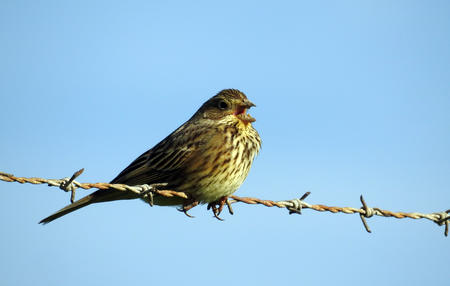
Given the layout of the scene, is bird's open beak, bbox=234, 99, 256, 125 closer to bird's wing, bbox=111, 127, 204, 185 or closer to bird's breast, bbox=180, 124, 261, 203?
bird's breast, bbox=180, 124, 261, 203

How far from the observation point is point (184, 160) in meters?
7.88

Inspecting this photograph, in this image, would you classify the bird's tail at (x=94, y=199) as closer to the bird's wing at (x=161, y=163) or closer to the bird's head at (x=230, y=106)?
the bird's wing at (x=161, y=163)

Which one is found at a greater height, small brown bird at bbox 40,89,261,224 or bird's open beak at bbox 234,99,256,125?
bird's open beak at bbox 234,99,256,125

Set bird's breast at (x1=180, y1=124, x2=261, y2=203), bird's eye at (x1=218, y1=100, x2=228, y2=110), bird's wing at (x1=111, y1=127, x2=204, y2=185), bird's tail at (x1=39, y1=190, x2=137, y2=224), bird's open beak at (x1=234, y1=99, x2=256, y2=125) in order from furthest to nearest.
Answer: bird's eye at (x1=218, y1=100, x2=228, y2=110), bird's open beak at (x1=234, y1=99, x2=256, y2=125), bird's wing at (x1=111, y1=127, x2=204, y2=185), bird's breast at (x1=180, y1=124, x2=261, y2=203), bird's tail at (x1=39, y1=190, x2=137, y2=224)

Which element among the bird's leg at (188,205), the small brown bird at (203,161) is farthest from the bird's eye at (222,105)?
the bird's leg at (188,205)

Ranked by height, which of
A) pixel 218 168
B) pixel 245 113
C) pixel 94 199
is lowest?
pixel 94 199

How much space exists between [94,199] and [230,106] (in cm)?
221

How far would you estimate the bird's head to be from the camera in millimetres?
8406

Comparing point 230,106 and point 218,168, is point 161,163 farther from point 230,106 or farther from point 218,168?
point 230,106

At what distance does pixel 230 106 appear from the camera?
27.9ft

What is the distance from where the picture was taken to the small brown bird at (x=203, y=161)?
766cm

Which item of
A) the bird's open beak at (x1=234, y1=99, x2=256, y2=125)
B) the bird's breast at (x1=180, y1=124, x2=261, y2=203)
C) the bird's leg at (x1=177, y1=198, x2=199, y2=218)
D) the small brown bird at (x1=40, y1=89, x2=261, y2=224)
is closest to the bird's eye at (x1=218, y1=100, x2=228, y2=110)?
the small brown bird at (x1=40, y1=89, x2=261, y2=224)

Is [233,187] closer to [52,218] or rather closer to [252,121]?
[252,121]

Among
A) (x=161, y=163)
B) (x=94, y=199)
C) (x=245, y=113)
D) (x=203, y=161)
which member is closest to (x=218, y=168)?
(x=203, y=161)
